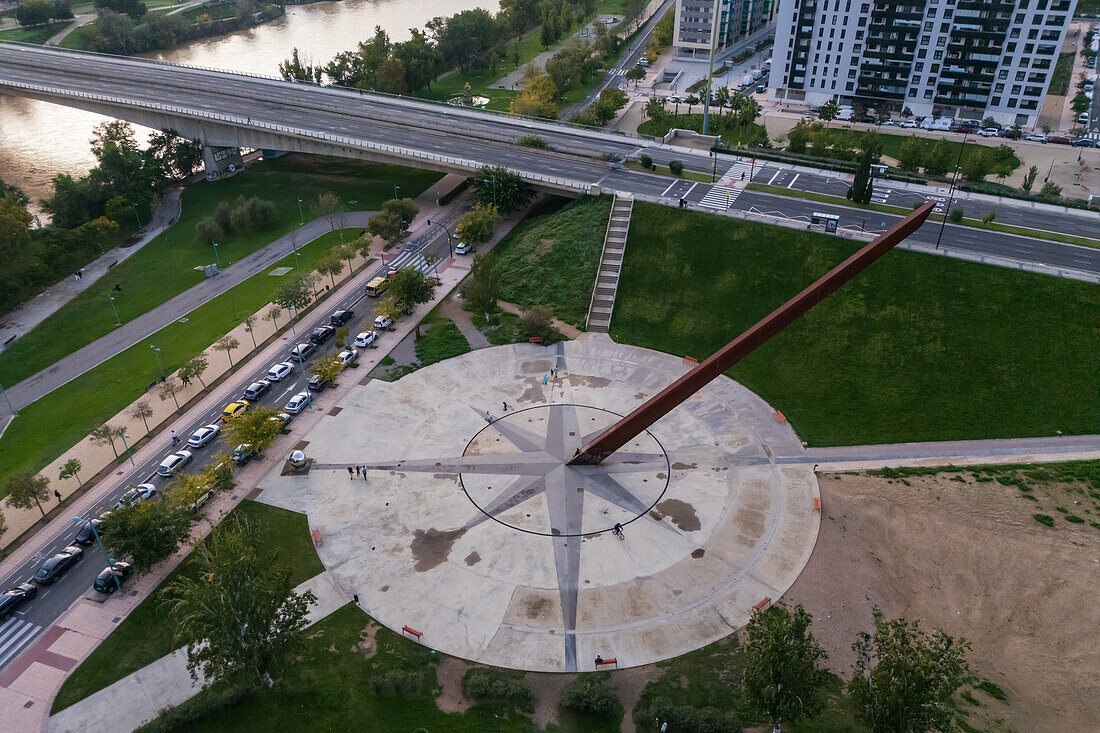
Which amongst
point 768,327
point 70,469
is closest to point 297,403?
point 70,469

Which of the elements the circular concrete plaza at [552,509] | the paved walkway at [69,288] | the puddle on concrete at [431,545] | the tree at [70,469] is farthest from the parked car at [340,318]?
the paved walkway at [69,288]

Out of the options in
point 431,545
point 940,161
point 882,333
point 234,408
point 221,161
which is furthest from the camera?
point 221,161

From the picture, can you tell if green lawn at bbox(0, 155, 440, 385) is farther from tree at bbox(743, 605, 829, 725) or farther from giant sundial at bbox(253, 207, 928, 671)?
tree at bbox(743, 605, 829, 725)

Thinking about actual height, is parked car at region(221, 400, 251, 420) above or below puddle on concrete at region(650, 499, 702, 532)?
above

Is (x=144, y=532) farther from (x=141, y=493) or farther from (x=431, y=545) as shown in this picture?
(x=431, y=545)

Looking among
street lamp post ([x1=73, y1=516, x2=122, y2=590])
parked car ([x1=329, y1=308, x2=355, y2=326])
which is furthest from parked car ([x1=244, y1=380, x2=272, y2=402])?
street lamp post ([x1=73, y1=516, x2=122, y2=590])

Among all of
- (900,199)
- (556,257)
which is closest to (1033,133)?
(900,199)

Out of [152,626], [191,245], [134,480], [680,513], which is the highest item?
[191,245]
